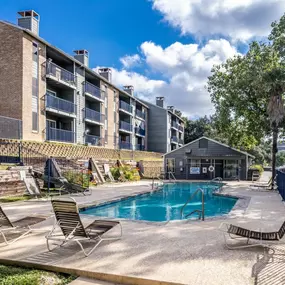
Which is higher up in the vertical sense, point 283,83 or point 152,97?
point 152,97

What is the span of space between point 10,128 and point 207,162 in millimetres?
18758

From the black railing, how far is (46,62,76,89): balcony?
8.56 ft

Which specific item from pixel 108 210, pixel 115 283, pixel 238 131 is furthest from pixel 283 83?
pixel 115 283

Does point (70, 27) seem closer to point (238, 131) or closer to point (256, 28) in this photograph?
point (256, 28)

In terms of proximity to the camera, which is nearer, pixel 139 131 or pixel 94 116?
pixel 94 116

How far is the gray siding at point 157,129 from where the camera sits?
44.5 meters

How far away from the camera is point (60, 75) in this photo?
76.3ft

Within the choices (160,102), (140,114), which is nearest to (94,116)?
(140,114)

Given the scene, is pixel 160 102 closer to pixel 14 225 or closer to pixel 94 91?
pixel 94 91

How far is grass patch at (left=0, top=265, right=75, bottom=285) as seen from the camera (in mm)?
4039

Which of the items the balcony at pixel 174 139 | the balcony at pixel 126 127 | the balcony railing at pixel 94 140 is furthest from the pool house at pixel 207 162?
the balcony at pixel 174 139

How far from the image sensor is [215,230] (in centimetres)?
695

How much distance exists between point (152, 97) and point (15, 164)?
122 feet

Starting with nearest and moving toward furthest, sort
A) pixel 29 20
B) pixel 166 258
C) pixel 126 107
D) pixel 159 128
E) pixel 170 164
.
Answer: pixel 166 258 → pixel 29 20 → pixel 170 164 → pixel 126 107 → pixel 159 128
